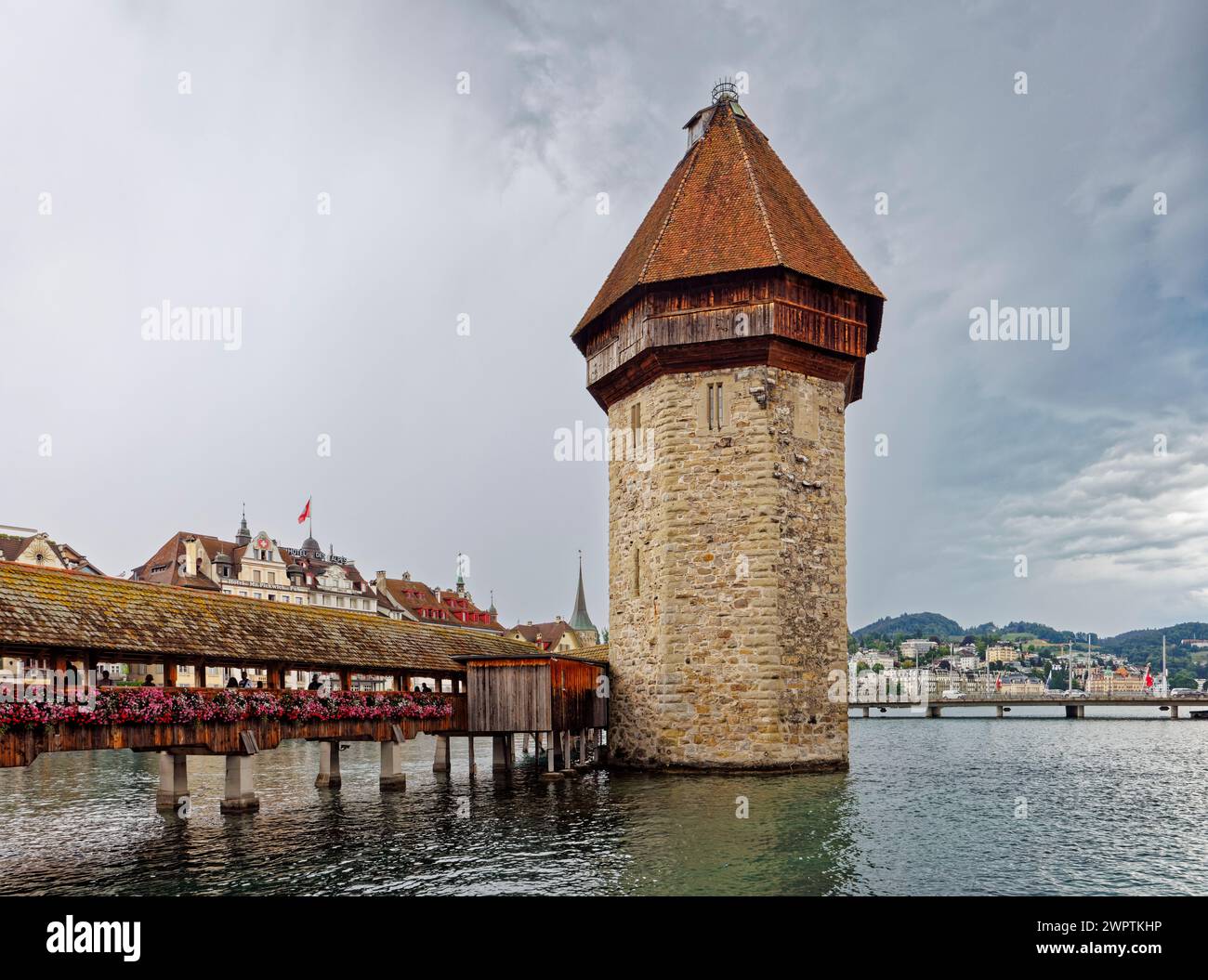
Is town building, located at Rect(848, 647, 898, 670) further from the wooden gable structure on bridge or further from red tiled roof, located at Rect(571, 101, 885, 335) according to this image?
the wooden gable structure on bridge

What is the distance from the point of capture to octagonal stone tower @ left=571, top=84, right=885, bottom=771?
21.4 meters

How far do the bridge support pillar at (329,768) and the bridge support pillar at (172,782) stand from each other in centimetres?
454

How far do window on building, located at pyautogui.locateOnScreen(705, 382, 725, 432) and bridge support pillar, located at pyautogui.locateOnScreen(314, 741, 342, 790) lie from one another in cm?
1134

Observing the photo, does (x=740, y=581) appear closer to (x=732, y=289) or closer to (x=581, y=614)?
(x=732, y=289)

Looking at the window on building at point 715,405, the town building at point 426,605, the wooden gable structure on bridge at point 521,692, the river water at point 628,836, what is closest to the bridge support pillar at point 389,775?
the river water at point 628,836

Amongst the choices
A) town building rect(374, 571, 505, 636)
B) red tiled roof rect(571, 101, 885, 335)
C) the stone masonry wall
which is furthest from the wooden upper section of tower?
town building rect(374, 571, 505, 636)

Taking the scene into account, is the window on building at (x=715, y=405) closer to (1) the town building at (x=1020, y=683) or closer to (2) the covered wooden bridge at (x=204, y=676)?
(2) the covered wooden bridge at (x=204, y=676)

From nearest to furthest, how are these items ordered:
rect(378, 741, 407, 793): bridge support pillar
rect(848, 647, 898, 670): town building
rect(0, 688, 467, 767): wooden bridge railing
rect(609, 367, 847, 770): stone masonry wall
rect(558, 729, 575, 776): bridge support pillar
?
1. rect(0, 688, 467, 767): wooden bridge railing
2. rect(609, 367, 847, 770): stone masonry wall
3. rect(378, 741, 407, 793): bridge support pillar
4. rect(558, 729, 575, 776): bridge support pillar
5. rect(848, 647, 898, 670): town building

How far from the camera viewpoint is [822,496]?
75.0 ft

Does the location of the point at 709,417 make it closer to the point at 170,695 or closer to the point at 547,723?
the point at 547,723

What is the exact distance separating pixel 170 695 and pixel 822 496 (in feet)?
47.7

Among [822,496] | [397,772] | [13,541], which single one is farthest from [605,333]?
[13,541]

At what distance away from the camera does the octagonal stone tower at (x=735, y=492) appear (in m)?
21.4
